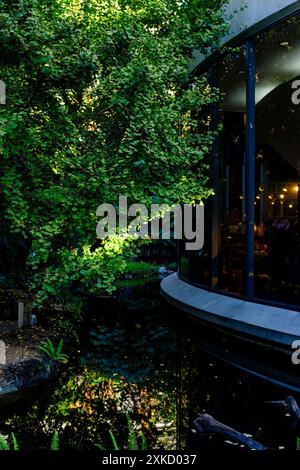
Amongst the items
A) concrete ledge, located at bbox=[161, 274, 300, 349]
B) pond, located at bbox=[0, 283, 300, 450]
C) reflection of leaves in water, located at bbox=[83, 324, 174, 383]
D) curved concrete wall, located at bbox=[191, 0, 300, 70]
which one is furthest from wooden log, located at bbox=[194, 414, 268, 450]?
curved concrete wall, located at bbox=[191, 0, 300, 70]

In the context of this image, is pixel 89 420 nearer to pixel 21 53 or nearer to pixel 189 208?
pixel 21 53

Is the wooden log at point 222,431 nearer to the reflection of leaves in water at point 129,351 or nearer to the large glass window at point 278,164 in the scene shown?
the reflection of leaves in water at point 129,351

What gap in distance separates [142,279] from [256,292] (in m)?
9.37

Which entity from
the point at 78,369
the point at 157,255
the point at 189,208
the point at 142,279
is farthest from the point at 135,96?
the point at 157,255

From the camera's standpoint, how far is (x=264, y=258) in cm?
1468

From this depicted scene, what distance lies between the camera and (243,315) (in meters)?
11.0

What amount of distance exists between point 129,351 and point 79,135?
407cm

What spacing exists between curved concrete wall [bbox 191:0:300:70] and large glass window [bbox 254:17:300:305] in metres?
0.35

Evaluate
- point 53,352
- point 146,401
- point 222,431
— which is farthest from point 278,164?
point 222,431

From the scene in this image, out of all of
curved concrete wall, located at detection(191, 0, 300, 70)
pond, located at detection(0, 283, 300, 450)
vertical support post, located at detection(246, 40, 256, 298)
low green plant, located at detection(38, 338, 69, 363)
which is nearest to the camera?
pond, located at detection(0, 283, 300, 450)

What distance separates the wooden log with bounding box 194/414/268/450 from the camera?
594 centimetres

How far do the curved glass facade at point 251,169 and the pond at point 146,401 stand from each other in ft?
7.97

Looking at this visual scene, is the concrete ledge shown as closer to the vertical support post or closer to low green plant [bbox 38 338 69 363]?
the vertical support post

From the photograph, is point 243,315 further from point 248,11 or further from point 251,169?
point 248,11
